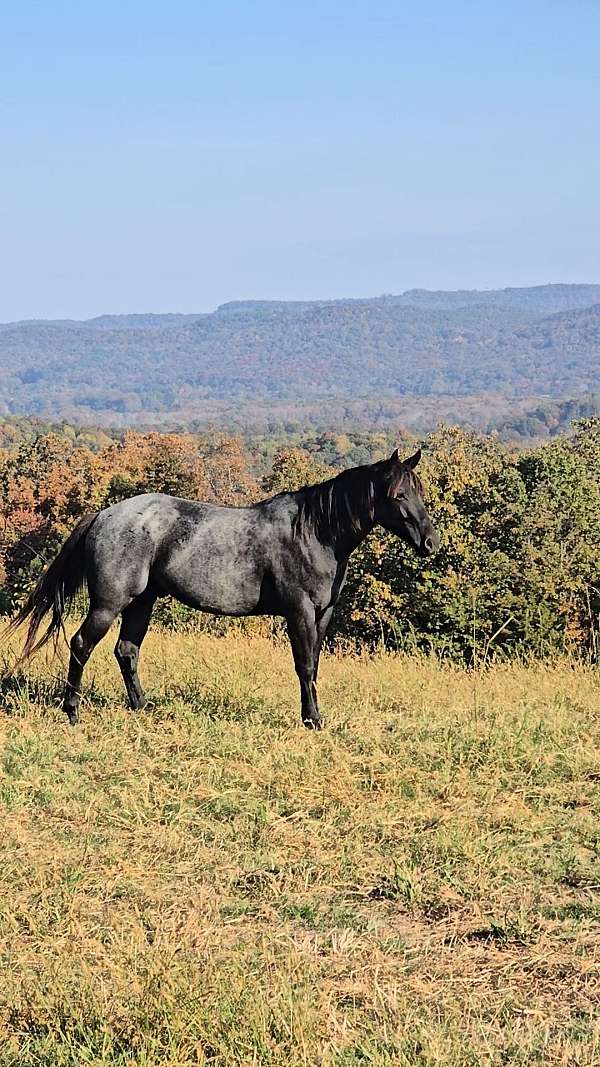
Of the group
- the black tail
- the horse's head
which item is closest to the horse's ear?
the horse's head

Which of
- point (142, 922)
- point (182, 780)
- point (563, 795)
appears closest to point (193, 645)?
point (182, 780)

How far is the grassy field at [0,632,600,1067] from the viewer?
4.13 m

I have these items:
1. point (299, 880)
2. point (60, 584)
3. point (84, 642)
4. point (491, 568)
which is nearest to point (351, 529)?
point (84, 642)

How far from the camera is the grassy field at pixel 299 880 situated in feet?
13.6

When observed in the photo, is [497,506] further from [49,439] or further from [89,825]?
[49,439]

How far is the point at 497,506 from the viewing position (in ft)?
64.2

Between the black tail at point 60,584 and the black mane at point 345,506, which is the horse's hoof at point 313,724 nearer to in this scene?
the black mane at point 345,506

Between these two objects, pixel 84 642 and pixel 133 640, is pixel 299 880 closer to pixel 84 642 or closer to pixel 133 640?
pixel 84 642

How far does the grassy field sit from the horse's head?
1.40 m

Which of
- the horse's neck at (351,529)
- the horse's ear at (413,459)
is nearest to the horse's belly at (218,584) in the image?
the horse's neck at (351,529)

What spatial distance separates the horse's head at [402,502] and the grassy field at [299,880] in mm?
1404

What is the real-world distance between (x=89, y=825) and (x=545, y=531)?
47.6 ft

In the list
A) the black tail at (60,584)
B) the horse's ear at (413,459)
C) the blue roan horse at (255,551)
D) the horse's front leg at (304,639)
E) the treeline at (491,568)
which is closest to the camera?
the horse's ear at (413,459)

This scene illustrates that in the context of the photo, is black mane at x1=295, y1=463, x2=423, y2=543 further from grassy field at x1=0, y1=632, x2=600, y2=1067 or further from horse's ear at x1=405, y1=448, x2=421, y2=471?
grassy field at x1=0, y1=632, x2=600, y2=1067
